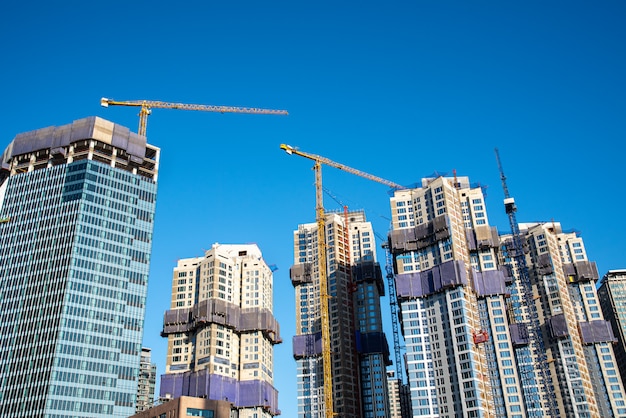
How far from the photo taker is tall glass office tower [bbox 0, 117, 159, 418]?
153 meters

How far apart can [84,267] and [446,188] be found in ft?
367

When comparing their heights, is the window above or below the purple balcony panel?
below

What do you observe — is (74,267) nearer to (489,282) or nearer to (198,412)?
(198,412)

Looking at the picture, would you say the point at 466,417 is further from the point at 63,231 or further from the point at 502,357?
the point at 63,231

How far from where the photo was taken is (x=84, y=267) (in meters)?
166

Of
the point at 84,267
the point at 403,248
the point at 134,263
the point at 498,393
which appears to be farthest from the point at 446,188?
the point at 84,267

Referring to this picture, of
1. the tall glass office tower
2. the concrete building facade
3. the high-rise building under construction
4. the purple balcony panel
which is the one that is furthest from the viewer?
the purple balcony panel

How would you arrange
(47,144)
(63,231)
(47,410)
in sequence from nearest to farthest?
(47,410) < (63,231) < (47,144)

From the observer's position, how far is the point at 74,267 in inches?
6457

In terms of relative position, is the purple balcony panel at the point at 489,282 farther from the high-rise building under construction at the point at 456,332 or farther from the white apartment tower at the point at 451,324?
the high-rise building under construction at the point at 456,332

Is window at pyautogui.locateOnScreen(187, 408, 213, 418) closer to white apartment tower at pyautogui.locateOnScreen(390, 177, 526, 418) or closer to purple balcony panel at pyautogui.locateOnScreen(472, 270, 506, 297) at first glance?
white apartment tower at pyautogui.locateOnScreen(390, 177, 526, 418)

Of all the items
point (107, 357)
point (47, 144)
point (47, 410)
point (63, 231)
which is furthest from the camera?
point (47, 144)

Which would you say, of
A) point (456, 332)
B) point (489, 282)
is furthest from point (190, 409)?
point (489, 282)

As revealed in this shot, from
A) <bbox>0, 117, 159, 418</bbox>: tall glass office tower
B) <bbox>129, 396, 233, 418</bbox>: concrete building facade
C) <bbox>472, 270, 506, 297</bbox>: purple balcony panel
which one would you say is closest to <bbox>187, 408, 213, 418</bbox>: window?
<bbox>129, 396, 233, 418</bbox>: concrete building facade
